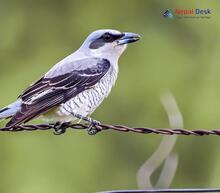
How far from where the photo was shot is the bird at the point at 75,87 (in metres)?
7.08

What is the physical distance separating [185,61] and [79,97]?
5.84 meters

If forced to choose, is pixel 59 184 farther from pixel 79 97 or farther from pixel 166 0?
pixel 79 97

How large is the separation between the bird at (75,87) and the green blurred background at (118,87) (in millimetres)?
3789

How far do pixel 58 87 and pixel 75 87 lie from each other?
169 mm

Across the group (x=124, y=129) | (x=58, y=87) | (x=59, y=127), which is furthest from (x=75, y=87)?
(x=124, y=129)

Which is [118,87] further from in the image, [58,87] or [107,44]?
[58,87]

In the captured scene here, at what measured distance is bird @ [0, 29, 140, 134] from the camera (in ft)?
23.2

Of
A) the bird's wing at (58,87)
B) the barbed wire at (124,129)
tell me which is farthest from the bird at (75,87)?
the barbed wire at (124,129)

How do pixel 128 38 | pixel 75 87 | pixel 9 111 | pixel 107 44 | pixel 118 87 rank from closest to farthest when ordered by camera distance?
pixel 9 111
pixel 75 87
pixel 128 38
pixel 107 44
pixel 118 87

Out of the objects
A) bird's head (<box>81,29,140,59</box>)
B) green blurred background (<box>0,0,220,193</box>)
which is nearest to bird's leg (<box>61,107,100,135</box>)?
bird's head (<box>81,29,140,59</box>)

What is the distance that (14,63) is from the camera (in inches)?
512

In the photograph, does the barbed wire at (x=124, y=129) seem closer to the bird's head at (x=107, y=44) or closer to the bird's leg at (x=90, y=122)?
the bird's leg at (x=90, y=122)

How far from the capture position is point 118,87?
1290 centimetres

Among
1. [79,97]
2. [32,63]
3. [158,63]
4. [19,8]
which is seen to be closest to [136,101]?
[158,63]
